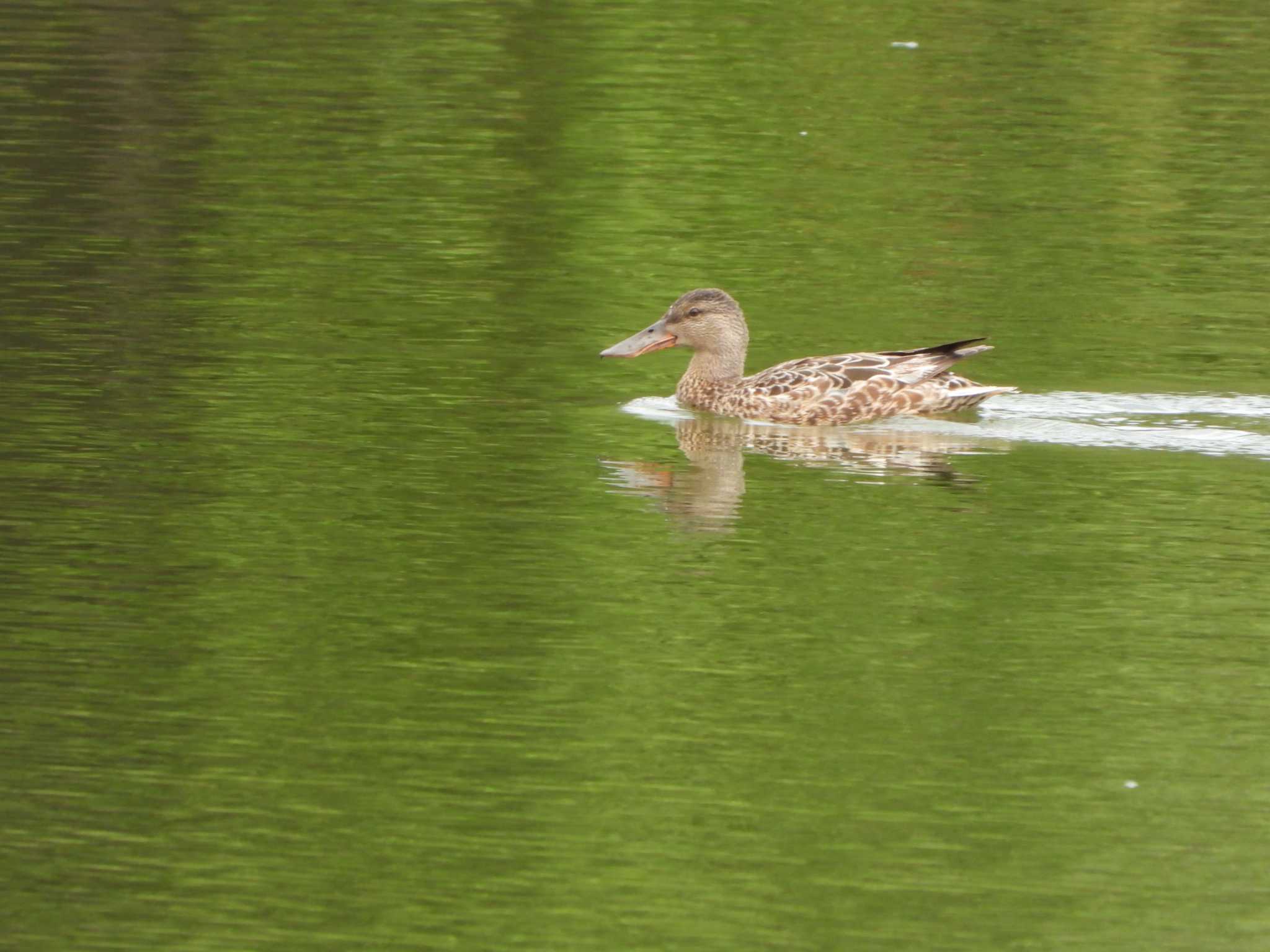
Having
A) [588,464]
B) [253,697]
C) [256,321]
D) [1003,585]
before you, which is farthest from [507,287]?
[253,697]

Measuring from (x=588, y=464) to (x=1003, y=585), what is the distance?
269cm

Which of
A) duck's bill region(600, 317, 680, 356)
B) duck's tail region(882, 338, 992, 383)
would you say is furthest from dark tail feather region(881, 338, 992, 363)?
duck's bill region(600, 317, 680, 356)

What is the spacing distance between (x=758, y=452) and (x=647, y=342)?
156 centimetres

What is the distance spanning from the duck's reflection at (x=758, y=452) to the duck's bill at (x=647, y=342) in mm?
591

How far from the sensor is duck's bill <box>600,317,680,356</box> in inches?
559

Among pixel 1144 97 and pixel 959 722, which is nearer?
pixel 959 722

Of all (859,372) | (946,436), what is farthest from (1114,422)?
(859,372)

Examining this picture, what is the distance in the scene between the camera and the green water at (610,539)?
24.1 feet

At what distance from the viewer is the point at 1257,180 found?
20.5m

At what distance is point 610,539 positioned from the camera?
1084cm

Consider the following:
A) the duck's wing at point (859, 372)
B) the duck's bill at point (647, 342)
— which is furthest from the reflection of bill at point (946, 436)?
the duck's bill at point (647, 342)

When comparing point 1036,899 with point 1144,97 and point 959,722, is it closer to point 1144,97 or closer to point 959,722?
point 959,722

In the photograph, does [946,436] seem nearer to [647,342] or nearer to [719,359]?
[719,359]

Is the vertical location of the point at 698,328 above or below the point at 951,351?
below
